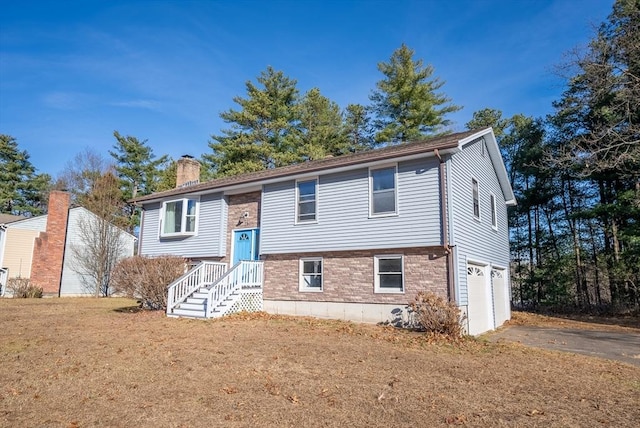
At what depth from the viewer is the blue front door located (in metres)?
15.4

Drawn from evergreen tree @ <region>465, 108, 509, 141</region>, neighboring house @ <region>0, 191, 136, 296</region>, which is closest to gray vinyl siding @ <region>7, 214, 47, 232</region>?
neighboring house @ <region>0, 191, 136, 296</region>

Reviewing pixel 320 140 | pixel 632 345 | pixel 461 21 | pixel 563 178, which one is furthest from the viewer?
pixel 320 140

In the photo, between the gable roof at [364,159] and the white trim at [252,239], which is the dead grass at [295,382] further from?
the white trim at [252,239]

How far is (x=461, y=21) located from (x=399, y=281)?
10.4m

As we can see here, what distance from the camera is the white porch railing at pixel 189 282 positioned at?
13117 millimetres

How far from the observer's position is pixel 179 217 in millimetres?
17234

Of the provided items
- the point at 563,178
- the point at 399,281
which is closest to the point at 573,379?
the point at 399,281

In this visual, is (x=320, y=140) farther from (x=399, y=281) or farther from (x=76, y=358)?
(x=76, y=358)

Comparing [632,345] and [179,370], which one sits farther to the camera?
[632,345]

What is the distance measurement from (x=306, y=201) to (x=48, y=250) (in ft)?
65.5

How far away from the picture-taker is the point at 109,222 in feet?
89.0

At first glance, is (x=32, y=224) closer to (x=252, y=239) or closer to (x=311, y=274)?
(x=252, y=239)

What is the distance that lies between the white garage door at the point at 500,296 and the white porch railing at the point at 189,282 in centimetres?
1044

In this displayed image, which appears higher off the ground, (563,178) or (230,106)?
(230,106)
